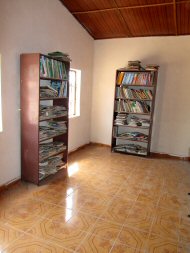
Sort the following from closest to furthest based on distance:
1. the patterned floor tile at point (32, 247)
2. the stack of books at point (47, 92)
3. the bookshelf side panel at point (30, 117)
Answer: the patterned floor tile at point (32, 247) → the bookshelf side panel at point (30, 117) → the stack of books at point (47, 92)

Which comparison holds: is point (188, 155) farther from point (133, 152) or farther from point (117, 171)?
point (117, 171)

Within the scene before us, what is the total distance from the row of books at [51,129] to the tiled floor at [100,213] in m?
0.70

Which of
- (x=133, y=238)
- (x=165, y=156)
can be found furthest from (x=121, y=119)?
(x=133, y=238)

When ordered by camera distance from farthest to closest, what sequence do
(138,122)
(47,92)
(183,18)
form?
(138,122), (183,18), (47,92)

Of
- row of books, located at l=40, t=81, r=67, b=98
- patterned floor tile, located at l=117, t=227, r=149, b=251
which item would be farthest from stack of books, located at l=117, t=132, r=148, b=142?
patterned floor tile, located at l=117, t=227, r=149, b=251

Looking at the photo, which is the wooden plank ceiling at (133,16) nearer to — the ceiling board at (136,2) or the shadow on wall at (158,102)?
the ceiling board at (136,2)

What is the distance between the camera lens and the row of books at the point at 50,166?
10.3ft

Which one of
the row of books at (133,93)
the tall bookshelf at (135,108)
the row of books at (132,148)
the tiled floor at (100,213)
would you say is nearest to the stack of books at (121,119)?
the tall bookshelf at (135,108)

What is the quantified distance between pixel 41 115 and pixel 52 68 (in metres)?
0.72

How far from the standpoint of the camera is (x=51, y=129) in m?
3.27

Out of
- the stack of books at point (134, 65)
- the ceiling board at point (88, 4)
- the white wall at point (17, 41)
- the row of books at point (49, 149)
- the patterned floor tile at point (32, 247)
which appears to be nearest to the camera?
the patterned floor tile at point (32, 247)

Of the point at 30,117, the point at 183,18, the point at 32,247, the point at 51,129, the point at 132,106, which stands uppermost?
the point at 183,18

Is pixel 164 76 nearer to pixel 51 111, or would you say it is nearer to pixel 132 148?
pixel 132 148

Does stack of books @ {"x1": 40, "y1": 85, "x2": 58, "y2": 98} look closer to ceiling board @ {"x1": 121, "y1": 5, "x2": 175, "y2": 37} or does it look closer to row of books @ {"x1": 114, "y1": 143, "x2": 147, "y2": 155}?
ceiling board @ {"x1": 121, "y1": 5, "x2": 175, "y2": 37}
